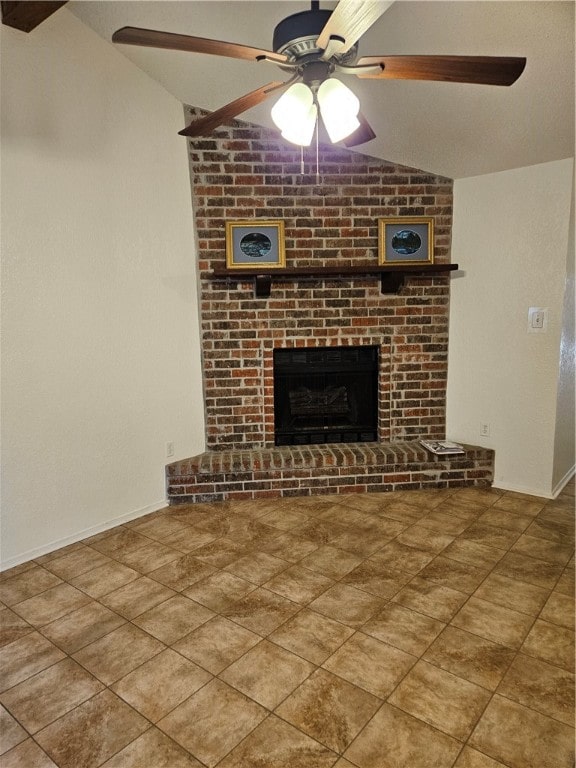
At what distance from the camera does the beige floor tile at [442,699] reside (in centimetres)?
162

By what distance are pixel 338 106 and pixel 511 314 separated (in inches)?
90.1

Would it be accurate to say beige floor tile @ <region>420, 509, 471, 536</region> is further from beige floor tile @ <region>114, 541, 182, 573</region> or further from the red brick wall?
beige floor tile @ <region>114, 541, 182, 573</region>

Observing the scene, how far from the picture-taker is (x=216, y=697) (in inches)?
68.5

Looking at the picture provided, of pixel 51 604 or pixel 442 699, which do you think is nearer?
pixel 442 699

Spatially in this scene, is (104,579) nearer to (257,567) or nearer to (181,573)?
(181,573)

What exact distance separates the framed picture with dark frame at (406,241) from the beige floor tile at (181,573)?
239cm

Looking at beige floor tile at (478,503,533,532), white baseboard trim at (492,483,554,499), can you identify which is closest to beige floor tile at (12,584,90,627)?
beige floor tile at (478,503,533,532)

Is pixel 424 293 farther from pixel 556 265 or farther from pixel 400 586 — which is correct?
pixel 400 586

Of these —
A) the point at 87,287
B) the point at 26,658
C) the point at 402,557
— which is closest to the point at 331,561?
the point at 402,557

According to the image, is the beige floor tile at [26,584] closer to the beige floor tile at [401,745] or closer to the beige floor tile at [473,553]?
the beige floor tile at [401,745]

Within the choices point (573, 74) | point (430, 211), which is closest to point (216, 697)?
point (573, 74)

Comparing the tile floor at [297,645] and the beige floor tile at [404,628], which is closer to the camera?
the tile floor at [297,645]

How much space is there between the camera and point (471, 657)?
6.30 feet

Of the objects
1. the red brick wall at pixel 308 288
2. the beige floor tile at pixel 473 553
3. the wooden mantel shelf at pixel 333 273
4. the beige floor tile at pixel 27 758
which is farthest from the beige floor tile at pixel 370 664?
the wooden mantel shelf at pixel 333 273
